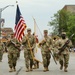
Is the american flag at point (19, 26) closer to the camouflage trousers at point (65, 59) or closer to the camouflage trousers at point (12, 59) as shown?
the camouflage trousers at point (12, 59)

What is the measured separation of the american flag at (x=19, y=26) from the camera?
2034cm

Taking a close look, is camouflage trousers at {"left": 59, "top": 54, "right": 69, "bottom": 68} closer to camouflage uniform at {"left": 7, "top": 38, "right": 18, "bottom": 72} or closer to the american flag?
camouflage uniform at {"left": 7, "top": 38, "right": 18, "bottom": 72}

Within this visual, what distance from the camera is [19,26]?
67.9ft

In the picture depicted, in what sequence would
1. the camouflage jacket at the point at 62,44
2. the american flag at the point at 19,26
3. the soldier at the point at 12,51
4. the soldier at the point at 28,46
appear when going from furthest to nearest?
the american flag at the point at 19,26
the soldier at the point at 12,51
the camouflage jacket at the point at 62,44
the soldier at the point at 28,46

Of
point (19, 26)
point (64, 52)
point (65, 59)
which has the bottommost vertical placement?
point (65, 59)

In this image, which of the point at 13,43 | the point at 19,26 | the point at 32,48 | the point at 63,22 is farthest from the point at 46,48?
the point at 63,22

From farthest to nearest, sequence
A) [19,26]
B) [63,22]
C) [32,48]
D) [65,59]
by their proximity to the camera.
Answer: [63,22]
[19,26]
[32,48]
[65,59]

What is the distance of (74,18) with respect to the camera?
4459 inches

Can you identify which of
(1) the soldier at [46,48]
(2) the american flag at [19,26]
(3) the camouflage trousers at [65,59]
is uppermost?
(2) the american flag at [19,26]

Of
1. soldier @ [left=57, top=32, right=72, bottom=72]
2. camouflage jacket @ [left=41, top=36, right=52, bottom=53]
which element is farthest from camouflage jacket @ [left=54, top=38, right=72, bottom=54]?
camouflage jacket @ [left=41, top=36, right=52, bottom=53]

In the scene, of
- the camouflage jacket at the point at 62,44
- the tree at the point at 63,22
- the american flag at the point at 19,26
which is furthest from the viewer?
the tree at the point at 63,22

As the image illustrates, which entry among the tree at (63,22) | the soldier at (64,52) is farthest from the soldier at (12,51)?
the tree at (63,22)

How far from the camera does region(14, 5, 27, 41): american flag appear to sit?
20.3 meters

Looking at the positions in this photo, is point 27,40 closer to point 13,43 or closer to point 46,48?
point 13,43
